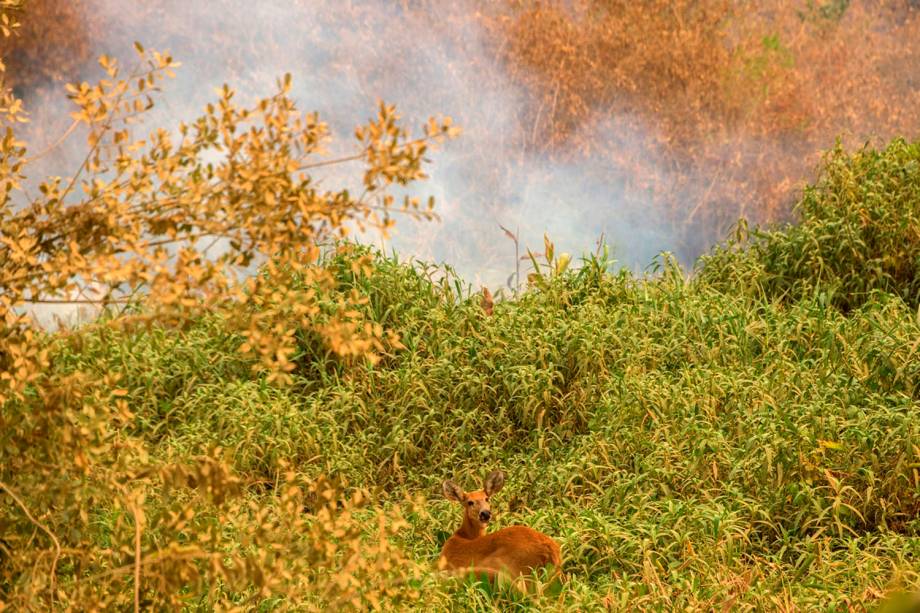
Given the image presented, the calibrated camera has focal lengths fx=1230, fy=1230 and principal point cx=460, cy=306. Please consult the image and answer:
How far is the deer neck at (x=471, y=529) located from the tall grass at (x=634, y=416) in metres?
0.20

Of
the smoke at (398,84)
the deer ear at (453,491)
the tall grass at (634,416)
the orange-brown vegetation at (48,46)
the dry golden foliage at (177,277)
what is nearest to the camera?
the dry golden foliage at (177,277)

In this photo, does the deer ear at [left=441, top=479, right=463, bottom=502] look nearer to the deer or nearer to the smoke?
the deer

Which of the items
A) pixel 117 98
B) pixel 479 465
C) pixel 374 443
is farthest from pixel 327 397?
pixel 117 98

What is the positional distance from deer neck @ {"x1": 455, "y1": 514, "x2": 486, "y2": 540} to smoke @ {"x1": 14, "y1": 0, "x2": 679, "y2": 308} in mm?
4835

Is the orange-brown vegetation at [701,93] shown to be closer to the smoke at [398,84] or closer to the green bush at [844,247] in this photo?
the smoke at [398,84]

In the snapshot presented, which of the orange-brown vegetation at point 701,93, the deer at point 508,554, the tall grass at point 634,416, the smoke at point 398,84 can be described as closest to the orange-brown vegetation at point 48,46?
the smoke at point 398,84

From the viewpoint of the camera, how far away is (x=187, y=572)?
314 centimetres

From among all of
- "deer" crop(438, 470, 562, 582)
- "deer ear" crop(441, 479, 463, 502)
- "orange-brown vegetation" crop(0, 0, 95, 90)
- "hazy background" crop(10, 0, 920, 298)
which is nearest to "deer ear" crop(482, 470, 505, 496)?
"deer ear" crop(441, 479, 463, 502)

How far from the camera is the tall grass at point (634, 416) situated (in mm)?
4738

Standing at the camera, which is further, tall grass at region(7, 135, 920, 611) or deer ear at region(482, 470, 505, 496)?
deer ear at region(482, 470, 505, 496)

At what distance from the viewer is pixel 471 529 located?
15.7 feet

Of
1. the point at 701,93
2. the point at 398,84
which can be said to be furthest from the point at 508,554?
the point at 701,93

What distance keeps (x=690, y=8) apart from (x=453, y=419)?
5.83 meters

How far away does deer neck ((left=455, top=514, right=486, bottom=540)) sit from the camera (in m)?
4.76
